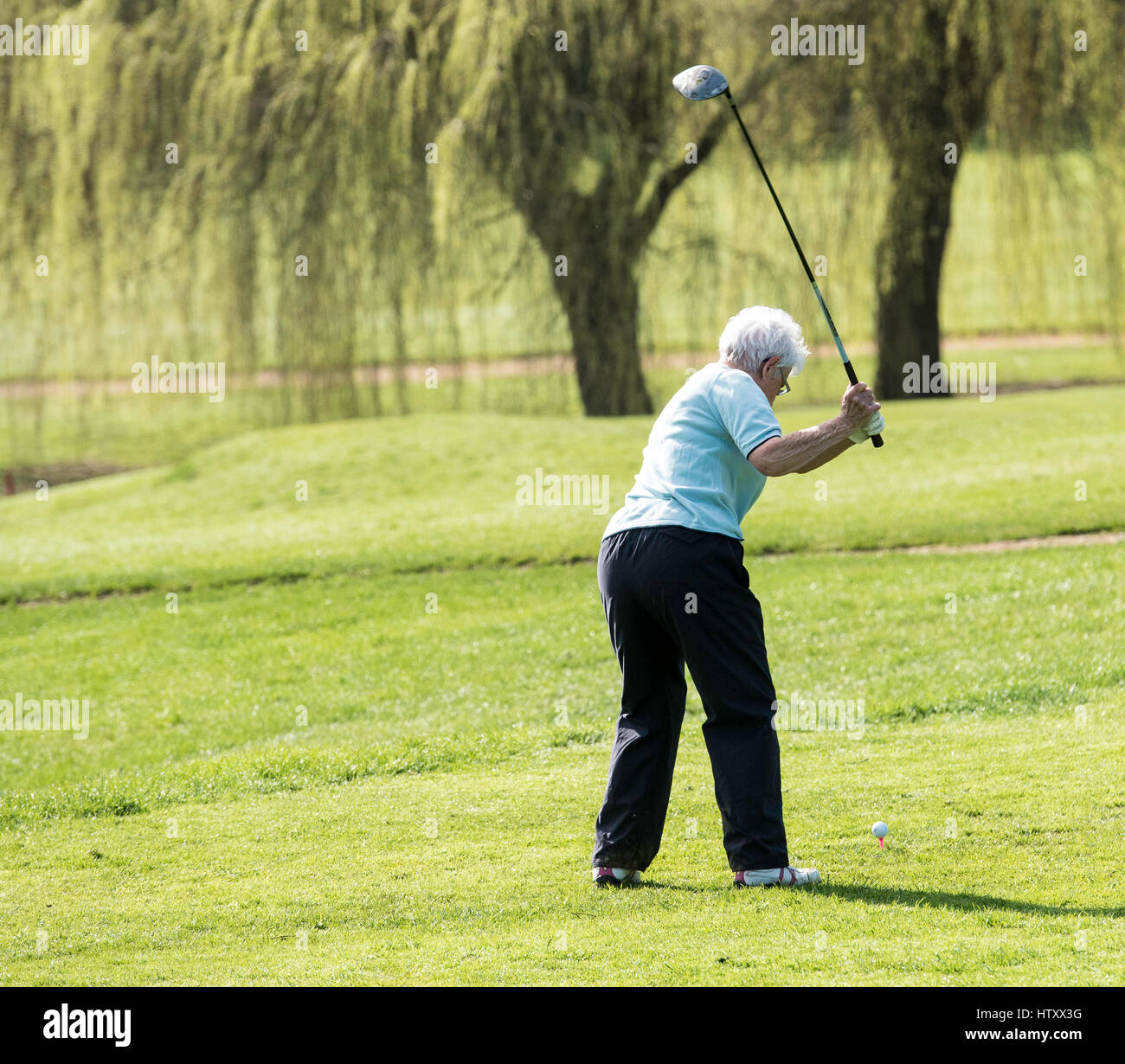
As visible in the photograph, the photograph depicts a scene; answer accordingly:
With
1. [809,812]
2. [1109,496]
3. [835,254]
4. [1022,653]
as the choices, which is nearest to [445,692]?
[1022,653]

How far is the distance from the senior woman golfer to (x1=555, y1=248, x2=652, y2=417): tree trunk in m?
15.1

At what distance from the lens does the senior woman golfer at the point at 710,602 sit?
4.82 meters

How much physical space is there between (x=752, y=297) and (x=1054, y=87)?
4906 mm

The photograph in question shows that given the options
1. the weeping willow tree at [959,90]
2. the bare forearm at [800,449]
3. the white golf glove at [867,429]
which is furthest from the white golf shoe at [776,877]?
the weeping willow tree at [959,90]

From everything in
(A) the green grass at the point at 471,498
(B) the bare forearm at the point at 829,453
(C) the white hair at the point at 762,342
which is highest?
(C) the white hair at the point at 762,342

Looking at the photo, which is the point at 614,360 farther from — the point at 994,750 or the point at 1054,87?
the point at 994,750

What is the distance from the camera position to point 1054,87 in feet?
61.5

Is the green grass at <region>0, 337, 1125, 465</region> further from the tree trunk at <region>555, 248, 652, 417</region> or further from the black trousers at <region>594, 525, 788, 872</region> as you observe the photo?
the black trousers at <region>594, 525, 788, 872</region>

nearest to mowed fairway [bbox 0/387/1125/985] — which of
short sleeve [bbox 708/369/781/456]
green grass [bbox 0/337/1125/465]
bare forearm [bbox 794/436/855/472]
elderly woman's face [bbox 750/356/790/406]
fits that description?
green grass [bbox 0/337/1125/465]

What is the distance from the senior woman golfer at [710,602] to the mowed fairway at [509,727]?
9.9 inches

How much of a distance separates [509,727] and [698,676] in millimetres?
3968

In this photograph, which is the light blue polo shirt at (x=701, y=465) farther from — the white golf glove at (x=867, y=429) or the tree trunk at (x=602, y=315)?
the tree trunk at (x=602, y=315)

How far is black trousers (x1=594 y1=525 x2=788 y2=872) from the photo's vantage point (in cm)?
483

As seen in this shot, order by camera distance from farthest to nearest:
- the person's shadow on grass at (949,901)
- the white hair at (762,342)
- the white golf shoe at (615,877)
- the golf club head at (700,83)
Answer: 1. the golf club head at (700,83)
2. the white golf shoe at (615,877)
3. the white hair at (762,342)
4. the person's shadow on grass at (949,901)
